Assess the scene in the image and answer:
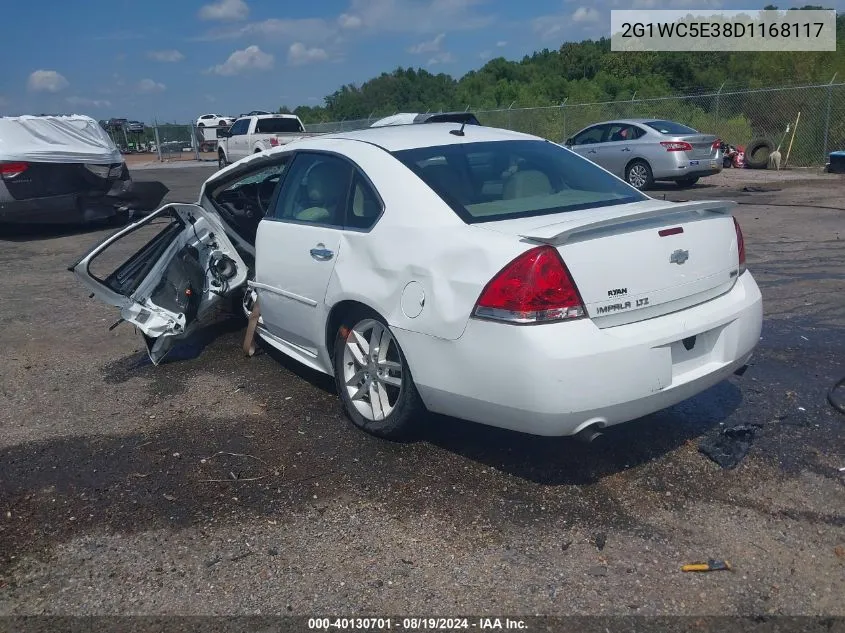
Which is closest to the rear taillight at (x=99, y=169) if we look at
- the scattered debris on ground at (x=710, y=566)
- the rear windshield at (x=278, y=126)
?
the scattered debris on ground at (x=710, y=566)

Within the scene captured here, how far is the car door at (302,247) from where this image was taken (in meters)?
4.49

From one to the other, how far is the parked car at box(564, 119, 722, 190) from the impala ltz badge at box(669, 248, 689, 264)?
13.1 metres

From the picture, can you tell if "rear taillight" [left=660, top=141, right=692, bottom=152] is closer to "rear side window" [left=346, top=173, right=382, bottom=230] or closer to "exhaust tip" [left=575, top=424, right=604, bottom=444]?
"rear side window" [left=346, top=173, right=382, bottom=230]

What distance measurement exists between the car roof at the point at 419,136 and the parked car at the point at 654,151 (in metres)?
12.0

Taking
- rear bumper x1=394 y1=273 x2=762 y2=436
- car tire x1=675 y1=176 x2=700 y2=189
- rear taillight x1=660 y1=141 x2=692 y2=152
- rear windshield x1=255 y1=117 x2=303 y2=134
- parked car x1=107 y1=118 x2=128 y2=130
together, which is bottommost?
car tire x1=675 y1=176 x2=700 y2=189

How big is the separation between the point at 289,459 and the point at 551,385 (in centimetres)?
159

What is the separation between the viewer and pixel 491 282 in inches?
133

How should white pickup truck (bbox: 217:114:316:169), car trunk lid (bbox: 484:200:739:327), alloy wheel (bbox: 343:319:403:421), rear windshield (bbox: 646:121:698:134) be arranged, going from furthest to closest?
white pickup truck (bbox: 217:114:316:169), rear windshield (bbox: 646:121:698:134), alloy wheel (bbox: 343:319:403:421), car trunk lid (bbox: 484:200:739:327)

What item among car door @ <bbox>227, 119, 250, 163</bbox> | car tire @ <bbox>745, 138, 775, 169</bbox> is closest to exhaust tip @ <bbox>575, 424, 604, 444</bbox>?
car tire @ <bbox>745, 138, 775, 169</bbox>

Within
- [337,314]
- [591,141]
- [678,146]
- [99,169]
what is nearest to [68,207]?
[99,169]

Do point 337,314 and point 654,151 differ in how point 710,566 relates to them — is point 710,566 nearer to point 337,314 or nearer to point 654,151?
point 337,314

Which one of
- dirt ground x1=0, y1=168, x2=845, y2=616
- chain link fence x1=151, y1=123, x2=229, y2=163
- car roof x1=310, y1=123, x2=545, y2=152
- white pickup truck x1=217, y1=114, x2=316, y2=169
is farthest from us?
chain link fence x1=151, y1=123, x2=229, y2=163

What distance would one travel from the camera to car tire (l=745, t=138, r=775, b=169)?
21.1 metres

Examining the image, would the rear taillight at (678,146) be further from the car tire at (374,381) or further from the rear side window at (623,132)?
the car tire at (374,381)
